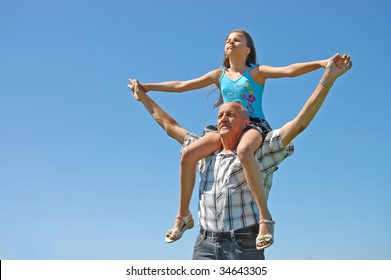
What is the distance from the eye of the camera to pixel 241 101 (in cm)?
676

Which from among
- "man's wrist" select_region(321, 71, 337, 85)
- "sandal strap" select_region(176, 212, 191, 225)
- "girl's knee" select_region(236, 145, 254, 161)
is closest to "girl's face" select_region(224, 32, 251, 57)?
"man's wrist" select_region(321, 71, 337, 85)

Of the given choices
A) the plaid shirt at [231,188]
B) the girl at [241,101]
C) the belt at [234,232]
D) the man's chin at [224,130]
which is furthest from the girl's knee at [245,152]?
the belt at [234,232]

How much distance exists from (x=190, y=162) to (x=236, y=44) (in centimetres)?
200

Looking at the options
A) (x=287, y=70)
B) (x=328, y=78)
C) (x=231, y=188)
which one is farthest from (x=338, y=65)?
(x=231, y=188)

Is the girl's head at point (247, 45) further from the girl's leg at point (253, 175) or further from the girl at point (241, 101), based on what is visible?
the girl's leg at point (253, 175)

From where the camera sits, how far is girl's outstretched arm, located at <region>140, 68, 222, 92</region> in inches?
290

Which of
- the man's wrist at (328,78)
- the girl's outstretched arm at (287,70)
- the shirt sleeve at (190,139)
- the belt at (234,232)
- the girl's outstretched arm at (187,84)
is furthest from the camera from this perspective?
the girl's outstretched arm at (187,84)

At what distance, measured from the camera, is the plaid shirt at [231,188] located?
580cm

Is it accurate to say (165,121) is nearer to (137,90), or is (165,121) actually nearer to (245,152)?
(137,90)

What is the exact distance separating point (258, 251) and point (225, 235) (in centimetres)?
42

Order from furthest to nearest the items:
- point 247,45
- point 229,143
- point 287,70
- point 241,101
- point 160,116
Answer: point 247,45, point 160,116, point 241,101, point 287,70, point 229,143

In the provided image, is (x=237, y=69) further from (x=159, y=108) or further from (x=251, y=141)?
(x=251, y=141)

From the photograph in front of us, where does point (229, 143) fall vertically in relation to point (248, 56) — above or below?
below

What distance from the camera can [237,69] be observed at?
7141 millimetres
